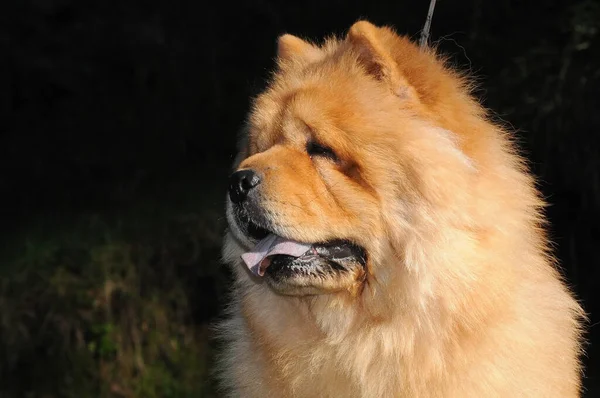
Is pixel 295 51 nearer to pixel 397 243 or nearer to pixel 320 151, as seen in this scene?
pixel 320 151

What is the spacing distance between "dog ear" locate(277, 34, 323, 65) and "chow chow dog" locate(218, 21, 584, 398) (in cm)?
33

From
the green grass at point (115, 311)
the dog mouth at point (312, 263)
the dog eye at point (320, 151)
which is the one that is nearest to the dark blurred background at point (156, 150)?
the green grass at point (115, 311)

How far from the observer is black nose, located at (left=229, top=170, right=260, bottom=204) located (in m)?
3.29

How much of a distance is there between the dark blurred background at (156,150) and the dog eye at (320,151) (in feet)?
8.41

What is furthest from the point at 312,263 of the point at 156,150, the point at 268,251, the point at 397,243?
the point at 156,150

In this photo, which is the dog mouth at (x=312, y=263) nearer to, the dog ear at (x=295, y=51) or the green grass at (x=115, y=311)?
the dog ear at (x=295, y=51)

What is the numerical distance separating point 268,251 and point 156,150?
4.67 meters

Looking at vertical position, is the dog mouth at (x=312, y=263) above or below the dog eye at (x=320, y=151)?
below

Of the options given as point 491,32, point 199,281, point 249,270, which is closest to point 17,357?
point 199,281

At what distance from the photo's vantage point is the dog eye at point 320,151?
3.34 metres

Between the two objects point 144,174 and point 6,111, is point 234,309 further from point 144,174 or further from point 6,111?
point 6,111

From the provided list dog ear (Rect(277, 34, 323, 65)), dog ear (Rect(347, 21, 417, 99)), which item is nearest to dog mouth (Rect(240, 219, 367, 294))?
dog ear (Rect(347, 21, 417, 99))

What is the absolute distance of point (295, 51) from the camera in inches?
151

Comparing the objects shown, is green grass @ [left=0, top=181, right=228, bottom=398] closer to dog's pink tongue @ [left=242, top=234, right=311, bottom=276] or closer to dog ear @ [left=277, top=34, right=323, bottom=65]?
dog ear @ [left=277, top=34, right=323, bottom=65]
